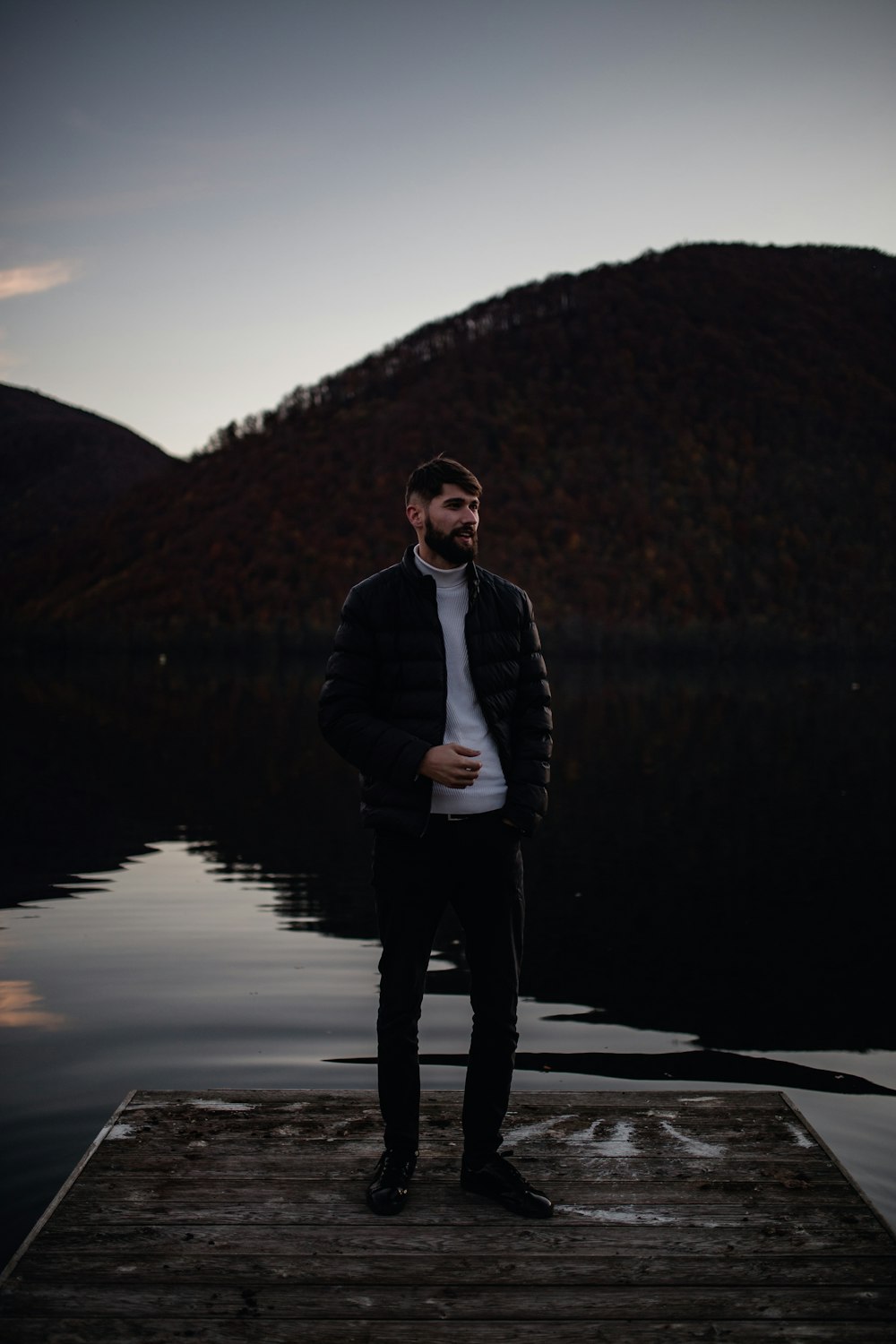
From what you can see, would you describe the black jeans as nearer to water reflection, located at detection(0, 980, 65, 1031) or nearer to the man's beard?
the man's beard

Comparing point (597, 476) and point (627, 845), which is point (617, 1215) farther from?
point (597, 476)

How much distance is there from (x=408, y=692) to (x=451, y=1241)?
155 cm

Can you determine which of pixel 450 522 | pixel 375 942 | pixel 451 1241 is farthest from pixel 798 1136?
pixel 375 942

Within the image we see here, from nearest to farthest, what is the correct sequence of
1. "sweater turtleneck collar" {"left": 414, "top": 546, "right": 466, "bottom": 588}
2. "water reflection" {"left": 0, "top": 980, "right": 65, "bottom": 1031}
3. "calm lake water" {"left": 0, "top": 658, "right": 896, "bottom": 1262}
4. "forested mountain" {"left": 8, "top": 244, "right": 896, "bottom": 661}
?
"sweater turtleneck collar" {"left": 414, "top": 546, "right": 466, "bottom": 588} < "calm lake water" {"left": 0, "top": 658, "right": 896, "bottom": 1262} < "water reflection" {"left": 0, "top": 980, "right": 65, "bottom": 1031} < "forested mountain" {"left": 8, "top": 244, "right": 896, "bottom": 661}

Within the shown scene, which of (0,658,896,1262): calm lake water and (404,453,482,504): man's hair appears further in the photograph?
(0,658,896,1262): calm lake water

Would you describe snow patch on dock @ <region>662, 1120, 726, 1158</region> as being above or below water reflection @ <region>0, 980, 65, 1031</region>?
above

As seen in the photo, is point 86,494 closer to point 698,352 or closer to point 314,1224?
point 698,352

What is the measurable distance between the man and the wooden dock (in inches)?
11.8

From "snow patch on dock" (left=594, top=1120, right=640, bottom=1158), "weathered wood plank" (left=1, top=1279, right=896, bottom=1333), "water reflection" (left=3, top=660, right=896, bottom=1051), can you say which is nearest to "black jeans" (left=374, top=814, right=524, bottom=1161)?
"snow patch on dock" (left=594, top=1120, right=640, bottom=1158)

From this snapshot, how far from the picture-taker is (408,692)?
391cm

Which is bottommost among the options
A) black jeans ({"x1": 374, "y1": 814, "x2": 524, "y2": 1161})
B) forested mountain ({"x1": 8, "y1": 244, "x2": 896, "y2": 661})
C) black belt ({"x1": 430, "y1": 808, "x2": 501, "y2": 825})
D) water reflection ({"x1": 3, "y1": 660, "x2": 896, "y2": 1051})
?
water reflection ({"x1": 3, "y1": 660, "x2": 896, "y2": 1051})

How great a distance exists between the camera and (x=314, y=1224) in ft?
11.8

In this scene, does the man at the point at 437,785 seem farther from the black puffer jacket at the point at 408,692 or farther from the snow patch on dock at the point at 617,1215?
the snow patch on dock at the point at 617,1215

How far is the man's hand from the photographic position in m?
3.76
